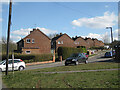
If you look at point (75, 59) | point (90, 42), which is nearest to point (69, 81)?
point (75, 59)

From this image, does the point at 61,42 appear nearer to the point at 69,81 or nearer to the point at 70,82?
the point at 69,81

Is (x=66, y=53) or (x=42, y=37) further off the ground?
(x=42, y=37)

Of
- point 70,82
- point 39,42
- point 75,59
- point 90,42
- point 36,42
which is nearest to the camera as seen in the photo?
point 70,82

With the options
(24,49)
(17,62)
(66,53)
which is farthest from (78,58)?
(24,49)

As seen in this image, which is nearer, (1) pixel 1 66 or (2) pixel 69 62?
(1) pixel 1 66

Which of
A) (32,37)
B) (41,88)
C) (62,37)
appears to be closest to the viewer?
(41,88)

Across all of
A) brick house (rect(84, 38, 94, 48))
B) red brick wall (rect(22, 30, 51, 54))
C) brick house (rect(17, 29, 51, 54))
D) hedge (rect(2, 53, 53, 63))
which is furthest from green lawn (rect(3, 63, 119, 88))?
brick house (rect(84, 38, 94, 48))

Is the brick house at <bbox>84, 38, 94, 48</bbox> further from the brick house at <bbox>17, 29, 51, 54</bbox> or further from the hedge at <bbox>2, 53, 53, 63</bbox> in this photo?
the hedge at <bbox>2, 53, 53, 63</bbox>

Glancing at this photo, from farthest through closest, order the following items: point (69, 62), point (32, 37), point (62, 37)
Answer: point (62, 37)
point (32, 37)
point (69, 62)

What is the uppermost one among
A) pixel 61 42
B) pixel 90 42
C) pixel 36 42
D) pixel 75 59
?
pixel 90 42

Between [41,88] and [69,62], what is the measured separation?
13391mm

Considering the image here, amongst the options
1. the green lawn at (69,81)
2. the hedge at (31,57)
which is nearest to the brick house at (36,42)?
the hedge at (31,57)

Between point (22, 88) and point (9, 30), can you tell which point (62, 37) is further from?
point (22, 88)

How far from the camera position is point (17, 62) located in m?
18.8
